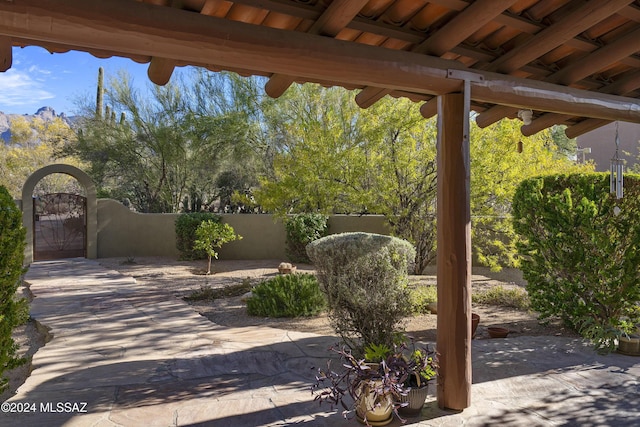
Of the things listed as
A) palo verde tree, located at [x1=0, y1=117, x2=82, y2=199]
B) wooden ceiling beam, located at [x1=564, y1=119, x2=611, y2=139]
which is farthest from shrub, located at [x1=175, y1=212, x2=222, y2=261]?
wooden ceiling beam, located at [x1=564, y1=119, x2=611, y2=139]

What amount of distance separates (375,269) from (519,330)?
280cm

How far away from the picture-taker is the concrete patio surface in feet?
10.9

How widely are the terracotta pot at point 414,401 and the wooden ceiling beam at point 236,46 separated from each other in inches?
87.4

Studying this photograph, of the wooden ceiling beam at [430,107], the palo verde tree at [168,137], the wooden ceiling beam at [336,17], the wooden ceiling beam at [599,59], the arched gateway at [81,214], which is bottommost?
the arched gateway at [81,214]

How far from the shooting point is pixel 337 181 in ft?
28.0

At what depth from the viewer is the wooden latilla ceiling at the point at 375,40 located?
231 centimetres

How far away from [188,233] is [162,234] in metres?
1.50

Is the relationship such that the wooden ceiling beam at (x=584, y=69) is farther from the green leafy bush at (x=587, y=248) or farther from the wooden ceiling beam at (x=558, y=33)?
the green leafy bush at (x=587, y=248)

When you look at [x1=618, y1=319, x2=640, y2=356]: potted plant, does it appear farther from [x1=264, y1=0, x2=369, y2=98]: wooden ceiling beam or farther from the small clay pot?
[x1=264, y1=0, x2=369, y2=98]: wooden ceiling beam

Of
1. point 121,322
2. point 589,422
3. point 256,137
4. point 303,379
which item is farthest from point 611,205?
point 256,137

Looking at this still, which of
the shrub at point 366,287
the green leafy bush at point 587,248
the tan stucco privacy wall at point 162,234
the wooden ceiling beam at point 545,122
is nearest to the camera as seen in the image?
the shrub at point 366,287

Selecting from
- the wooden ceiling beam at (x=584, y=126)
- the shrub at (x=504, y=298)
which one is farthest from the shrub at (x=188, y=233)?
the wooden ceiling beam at (x=584, y=126)

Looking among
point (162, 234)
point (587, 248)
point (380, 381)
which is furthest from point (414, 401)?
point (162, 234)

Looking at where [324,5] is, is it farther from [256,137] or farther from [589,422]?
[256,137]
